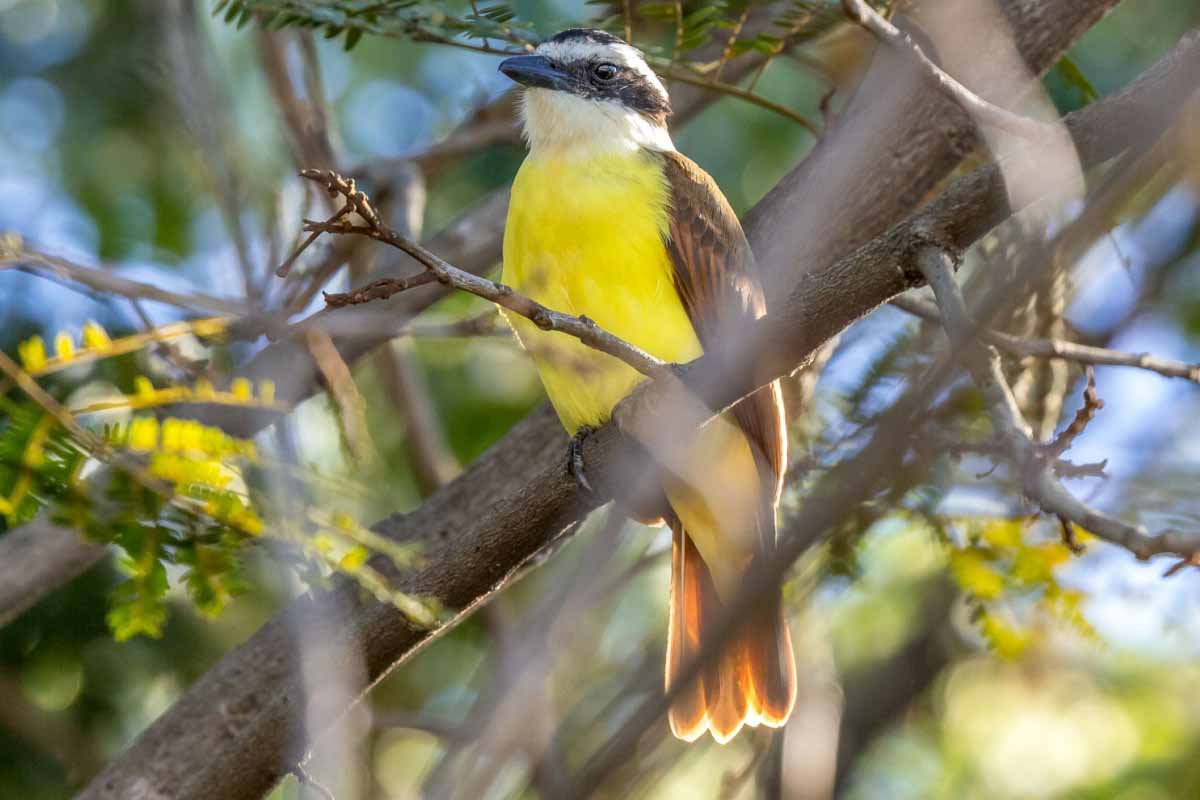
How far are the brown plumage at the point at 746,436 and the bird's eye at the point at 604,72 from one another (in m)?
0.50

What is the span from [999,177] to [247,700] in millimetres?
1998

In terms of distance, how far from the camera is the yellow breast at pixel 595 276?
3.43 m

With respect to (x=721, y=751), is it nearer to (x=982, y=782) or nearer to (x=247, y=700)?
(x=982, y=782)

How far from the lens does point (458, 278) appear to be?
2.24m

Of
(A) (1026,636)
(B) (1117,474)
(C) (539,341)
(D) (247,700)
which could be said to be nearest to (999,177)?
(B) (1117,474)

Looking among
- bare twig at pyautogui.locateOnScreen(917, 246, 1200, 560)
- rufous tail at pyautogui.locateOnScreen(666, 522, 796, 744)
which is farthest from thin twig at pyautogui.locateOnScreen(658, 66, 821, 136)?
bare twig at pyautogui.locateOnScreen(917, 246, 1200, 560)

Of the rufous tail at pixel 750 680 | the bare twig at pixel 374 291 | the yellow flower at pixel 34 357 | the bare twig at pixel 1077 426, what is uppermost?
the yellow flower at pixel 34 357

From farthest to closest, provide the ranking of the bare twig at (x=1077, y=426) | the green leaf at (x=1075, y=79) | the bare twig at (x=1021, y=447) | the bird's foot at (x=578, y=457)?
the green leaf at (x=1075, y=79) → the bird's foot at (x=578, y=457) → the bare twig at (x=1077, y=426) → the bare twig at (x=1021, y=447)

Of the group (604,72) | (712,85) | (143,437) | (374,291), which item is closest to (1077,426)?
(374,291)

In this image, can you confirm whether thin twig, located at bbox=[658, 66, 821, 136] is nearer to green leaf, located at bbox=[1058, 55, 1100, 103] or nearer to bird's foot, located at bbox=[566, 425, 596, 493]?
green leaf, located at bbox=[1058, 55, 1100, 103]

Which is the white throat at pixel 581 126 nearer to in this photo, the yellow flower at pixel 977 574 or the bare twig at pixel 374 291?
the yellow flower at pixel 977 574

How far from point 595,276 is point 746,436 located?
A: 534mm

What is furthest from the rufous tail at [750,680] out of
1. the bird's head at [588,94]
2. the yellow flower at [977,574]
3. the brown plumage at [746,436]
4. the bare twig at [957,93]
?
the bare twig at [957,93]

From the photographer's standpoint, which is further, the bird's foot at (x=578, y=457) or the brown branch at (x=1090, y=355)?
the bird's foot at (x=578, y=457)
